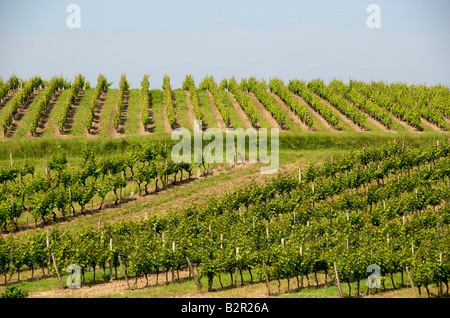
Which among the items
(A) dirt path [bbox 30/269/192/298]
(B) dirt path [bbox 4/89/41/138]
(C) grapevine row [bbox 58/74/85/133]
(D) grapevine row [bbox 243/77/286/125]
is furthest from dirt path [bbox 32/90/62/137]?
(A) dirt path [bbox 30/269/192/298]

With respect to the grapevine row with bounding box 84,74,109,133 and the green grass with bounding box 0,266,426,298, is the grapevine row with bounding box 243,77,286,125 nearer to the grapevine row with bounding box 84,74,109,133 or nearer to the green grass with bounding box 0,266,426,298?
the grapevine row with bounding box 84,74,109,133

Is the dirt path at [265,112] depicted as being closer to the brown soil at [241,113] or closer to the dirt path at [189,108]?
the brown soil at [241,113]

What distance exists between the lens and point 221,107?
75.9 metres

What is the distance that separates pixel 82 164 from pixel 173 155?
31.9ft

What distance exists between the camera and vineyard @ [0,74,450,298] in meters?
31.8

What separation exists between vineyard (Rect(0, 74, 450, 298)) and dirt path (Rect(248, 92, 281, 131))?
0.42 m

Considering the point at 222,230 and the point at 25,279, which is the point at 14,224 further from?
the point at 222,230

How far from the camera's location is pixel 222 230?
38062mm

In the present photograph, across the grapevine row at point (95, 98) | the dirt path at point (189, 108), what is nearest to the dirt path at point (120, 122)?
the grapevine row at point (95, 98)

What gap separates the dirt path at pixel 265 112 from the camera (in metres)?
72.5

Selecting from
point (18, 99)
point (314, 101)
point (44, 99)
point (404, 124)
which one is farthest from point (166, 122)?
point (404, 124)

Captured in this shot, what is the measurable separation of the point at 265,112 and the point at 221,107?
6495 millimetres
